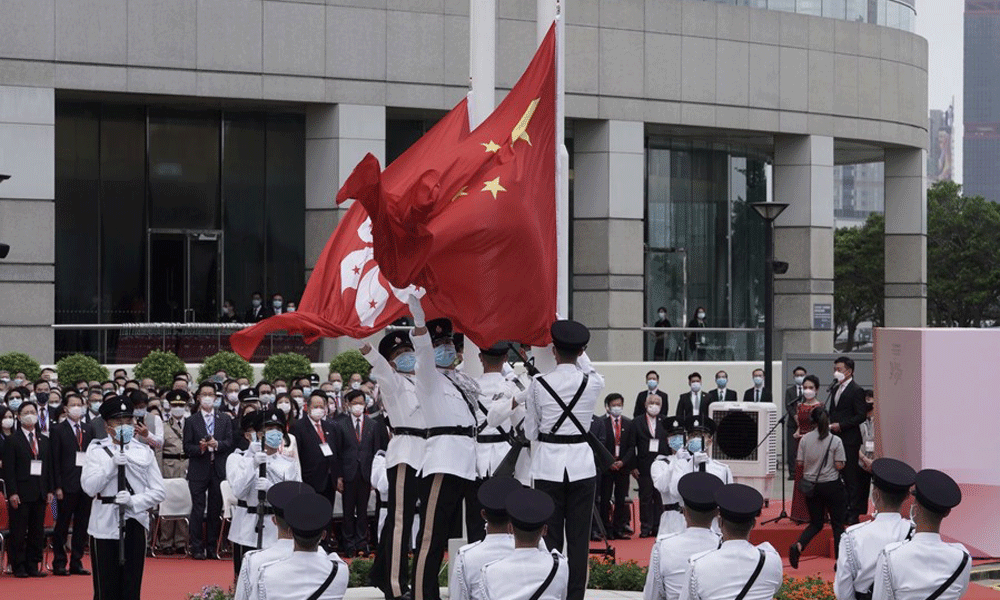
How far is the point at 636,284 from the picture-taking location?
35.1 m

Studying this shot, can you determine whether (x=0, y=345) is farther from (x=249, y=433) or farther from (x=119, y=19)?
(x=249, y=433)

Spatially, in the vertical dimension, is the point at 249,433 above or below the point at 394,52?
below

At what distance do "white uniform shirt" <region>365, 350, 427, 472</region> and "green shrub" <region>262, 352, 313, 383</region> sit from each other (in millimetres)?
16199

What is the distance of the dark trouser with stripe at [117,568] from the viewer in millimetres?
13484

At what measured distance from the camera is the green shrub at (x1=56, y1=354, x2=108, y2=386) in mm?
27227

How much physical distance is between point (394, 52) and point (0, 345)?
9.43 meters

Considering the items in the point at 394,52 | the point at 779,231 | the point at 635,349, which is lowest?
the point at 635,349

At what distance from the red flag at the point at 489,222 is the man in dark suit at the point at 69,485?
6.39 meters

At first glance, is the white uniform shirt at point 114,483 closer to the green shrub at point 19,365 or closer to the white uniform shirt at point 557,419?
the white uniform shirt at point 557,419

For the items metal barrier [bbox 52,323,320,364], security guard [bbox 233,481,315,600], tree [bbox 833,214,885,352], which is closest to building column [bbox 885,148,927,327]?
metal barrier [bbox 52,323,320,364]

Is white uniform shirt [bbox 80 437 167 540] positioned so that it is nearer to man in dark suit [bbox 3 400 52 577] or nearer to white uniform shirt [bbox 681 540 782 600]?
man in dark suit [bbox 3 400 52 577]

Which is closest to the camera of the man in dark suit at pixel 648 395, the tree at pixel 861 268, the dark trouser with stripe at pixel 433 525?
the dark trouser with stripe at pixel 433 525

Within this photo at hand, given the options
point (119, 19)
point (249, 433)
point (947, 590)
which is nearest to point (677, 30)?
point (119, 19)

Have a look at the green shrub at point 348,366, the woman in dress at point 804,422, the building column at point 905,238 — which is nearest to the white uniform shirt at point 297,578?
the woman in dress at point 804,422
